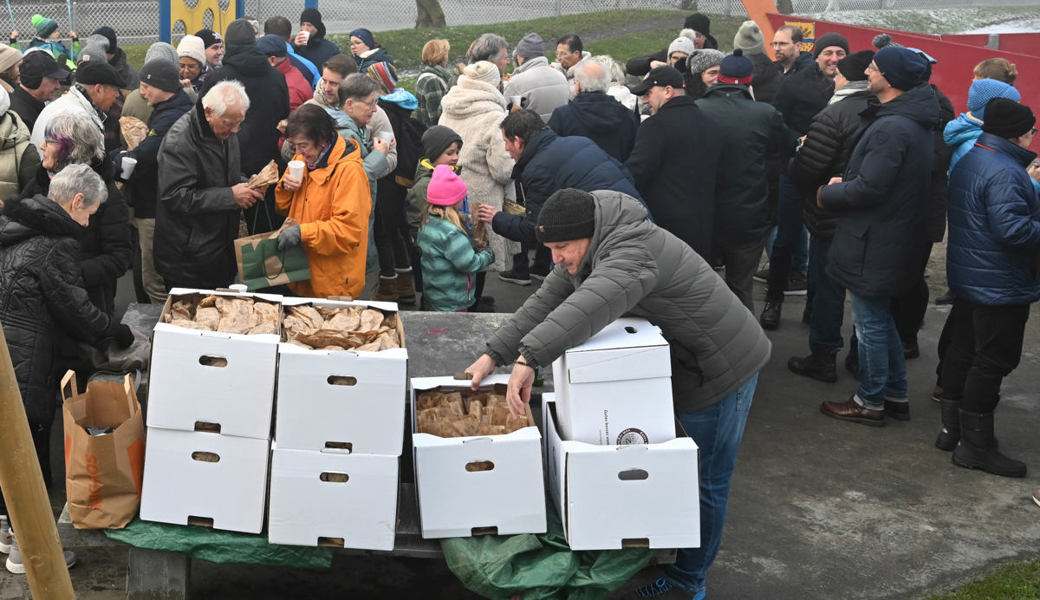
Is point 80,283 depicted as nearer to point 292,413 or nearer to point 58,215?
point 58,215

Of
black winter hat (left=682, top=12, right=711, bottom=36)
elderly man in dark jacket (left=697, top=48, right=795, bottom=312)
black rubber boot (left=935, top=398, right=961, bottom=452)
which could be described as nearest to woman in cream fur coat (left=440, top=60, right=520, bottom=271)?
elderly man in dark jacket (left=697, top=48, right=795, bottom=312)

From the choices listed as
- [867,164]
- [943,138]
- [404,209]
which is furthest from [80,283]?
[943,138]

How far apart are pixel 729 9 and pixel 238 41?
1857 cm

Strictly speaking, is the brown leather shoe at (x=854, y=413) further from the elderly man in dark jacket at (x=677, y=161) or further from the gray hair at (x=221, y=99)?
the gray hair at (x=221, y=99)

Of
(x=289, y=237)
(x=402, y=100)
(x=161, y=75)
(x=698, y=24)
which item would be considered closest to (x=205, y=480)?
A: (x=289, y=237)

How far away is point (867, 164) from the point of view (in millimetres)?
6172

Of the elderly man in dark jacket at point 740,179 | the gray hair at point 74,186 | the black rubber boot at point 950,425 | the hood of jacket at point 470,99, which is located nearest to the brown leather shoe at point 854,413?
the black rubber boot at point 950,425

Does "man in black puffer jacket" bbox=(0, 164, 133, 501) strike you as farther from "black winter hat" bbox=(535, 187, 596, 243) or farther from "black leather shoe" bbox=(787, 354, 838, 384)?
"black leather shoe" bbox=(787, 354, 838, 384)

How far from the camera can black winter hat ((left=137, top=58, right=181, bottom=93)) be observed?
21.5ft

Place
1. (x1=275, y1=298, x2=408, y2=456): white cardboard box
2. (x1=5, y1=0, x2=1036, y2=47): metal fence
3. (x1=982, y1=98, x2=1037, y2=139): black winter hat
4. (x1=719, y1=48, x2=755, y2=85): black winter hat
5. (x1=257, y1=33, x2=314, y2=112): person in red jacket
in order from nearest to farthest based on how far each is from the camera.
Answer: (x1=275, y1=298, x2=408, y2=456): white cardboard box < (x1=982, y1=98, x2=1037, y2=139): black winter hat < (x1=719, y1=48, x2=755, y2=85): black winter hat < (x1=257, y1=33, x2=314, y2=112): person in red jacket < (x1=5, y1=0, x2=1036, y2=47): metal fence

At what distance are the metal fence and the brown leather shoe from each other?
1434 centimetres

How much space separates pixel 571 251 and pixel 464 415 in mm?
844

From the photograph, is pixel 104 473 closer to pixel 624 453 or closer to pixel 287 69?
pixel 624 453

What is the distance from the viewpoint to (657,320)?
4.26 meters
